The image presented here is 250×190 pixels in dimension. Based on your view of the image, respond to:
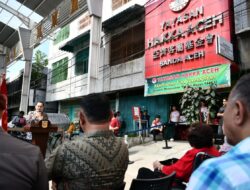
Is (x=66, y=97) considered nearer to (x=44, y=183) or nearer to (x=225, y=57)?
(x=225, y=57)

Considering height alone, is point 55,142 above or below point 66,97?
below

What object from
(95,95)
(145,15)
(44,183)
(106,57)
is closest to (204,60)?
(145,15)

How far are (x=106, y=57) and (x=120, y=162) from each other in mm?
14634

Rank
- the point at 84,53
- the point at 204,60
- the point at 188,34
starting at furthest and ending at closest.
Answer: the point at 84,53, the point at 188,34, the point at 204,60

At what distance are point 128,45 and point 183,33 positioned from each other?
4339 millimetres

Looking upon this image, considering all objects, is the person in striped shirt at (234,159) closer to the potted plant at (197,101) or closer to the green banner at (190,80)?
the potted plant at (197,101)

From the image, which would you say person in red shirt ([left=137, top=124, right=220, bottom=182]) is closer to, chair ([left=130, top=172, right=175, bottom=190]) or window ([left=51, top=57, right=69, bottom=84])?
chair ([left=130, top=172, right=175, bottom=190])

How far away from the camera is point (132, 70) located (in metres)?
14.4

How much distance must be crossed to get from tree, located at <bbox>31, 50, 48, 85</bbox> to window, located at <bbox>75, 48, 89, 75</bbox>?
19.7 feet

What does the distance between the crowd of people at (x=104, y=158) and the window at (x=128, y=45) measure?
1156 cm

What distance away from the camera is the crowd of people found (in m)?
0.90

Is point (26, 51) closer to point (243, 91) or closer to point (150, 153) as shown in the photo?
point (150, 153)

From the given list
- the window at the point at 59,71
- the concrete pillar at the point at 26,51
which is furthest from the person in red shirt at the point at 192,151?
the concrete pillar at the point at 26,51

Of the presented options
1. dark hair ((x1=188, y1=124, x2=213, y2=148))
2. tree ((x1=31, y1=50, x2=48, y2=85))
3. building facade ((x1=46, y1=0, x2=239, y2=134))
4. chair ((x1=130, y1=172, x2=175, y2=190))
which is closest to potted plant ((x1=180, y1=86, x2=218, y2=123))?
building facade ((x1=46, y1=0, x2=239, y2=134))
